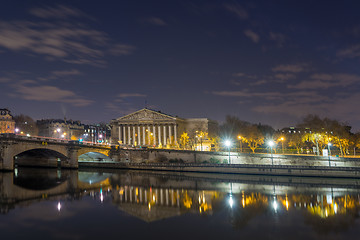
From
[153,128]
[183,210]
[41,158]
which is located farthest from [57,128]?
[183,210]

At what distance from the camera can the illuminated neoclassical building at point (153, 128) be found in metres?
130

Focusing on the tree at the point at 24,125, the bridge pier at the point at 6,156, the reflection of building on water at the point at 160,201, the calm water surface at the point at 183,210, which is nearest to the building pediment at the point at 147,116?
the tree at the point at 24,125

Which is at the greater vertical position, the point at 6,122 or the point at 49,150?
the point at 6,122

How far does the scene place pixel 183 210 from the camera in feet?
104

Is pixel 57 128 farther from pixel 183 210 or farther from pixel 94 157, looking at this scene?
pixel 183 210

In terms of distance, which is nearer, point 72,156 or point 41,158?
point 72,156

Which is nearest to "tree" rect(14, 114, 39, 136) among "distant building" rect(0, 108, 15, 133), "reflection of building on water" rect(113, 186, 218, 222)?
"distant building" rect(0, 108, 15, 133)

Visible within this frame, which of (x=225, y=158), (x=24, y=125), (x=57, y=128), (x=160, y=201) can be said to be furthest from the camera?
(x=57, y=128)

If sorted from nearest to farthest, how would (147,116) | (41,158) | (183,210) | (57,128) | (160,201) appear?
1. (183,210)
2. (160,201)
3. (41,158)
4. (147,116)
5. (57,128)

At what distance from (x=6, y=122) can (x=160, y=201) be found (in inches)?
4643

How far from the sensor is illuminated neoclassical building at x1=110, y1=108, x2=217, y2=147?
12988 cm

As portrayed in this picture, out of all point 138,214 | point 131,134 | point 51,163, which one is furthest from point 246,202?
point 131,134

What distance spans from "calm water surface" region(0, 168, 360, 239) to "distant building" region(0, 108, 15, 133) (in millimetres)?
90622

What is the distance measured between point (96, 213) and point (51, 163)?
183 ft
